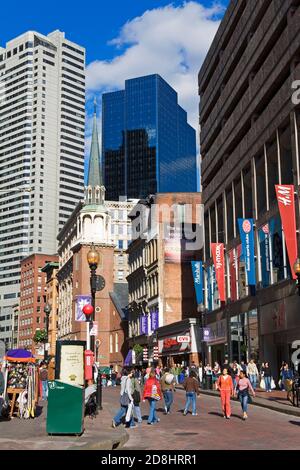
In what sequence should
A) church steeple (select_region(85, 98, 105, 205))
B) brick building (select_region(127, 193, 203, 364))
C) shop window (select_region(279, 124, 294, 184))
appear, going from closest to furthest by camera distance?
shop window (select_region(279, 124, 294, 184)) < brick building (select_region(127, 193, 203, 364)) < church steeple (select_region(85, 98, 105, 205))

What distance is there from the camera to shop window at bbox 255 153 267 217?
140 ft

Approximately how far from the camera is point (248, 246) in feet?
141

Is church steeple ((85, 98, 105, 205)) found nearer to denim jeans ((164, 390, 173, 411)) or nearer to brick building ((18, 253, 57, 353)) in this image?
brick building ((18, 253, 57, 353))

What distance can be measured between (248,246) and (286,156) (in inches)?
276

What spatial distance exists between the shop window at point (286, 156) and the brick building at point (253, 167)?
0.06 m

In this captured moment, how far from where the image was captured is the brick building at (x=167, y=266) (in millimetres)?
68812

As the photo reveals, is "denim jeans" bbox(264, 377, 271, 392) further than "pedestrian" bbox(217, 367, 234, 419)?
Yes

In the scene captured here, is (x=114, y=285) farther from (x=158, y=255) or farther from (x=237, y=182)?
(x=237, y=182)

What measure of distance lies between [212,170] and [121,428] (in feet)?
139

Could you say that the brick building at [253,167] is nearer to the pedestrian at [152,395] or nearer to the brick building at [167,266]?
the brick building at [167,266]

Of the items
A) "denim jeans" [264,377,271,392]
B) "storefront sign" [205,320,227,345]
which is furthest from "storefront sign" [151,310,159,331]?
"denim jeans" [264,377,271,392]

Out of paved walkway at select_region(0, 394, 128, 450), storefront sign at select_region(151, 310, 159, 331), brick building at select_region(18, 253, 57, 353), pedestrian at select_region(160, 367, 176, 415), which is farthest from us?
brick building at select_region(18, 253, 57, 353)

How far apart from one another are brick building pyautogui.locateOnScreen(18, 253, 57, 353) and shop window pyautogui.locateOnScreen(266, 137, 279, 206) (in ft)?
406

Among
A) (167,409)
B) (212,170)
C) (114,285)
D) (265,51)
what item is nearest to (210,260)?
(212,170)
